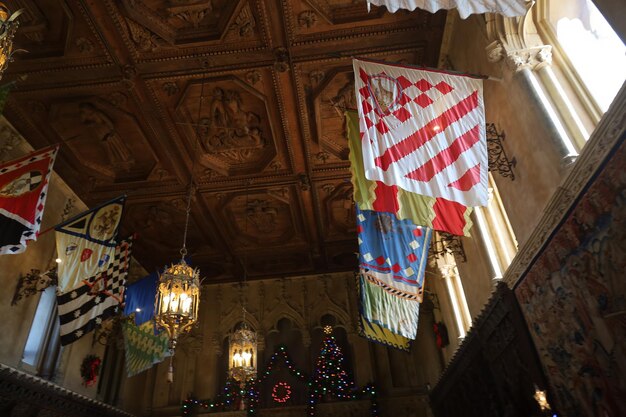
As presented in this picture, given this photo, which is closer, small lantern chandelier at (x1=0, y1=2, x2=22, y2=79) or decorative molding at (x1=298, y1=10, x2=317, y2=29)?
small lantern chandelier at (x1=0, y1=2, x2=22, y2=79)

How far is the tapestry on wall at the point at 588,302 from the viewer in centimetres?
A: 398

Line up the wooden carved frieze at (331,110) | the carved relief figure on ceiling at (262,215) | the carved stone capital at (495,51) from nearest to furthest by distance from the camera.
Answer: the carved stone capital at (495,51), the wooden carved frieze at (331,110), the carved relief figure on ceiling at (262,215)

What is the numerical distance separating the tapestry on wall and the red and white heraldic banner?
1124 millimetres

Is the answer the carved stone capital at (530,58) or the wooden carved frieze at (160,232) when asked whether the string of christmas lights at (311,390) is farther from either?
the carved stone capital at (530,58)

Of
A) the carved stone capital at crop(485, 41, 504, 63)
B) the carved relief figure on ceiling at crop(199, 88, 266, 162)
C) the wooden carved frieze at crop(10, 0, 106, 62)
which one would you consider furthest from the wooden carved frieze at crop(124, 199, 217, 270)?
the carved stone capital at crop(485, 41, 504, 63)

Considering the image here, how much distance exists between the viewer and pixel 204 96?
1004cm

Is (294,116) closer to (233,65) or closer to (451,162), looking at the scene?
(233,65)

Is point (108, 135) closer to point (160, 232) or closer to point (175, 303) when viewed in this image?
point (160, 232)

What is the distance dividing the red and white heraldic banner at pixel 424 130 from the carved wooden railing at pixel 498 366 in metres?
2.48

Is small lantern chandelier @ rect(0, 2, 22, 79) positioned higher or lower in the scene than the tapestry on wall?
higher

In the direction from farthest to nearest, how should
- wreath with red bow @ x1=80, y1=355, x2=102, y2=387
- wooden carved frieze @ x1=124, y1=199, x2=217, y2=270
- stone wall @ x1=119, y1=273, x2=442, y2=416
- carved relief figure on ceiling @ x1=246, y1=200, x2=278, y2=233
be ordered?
stone wall @ x1=119, y1=273, x2=442, y2=416, carved relief figure on ceiling @ x1=246, y1=200, x2=278, y2=233, wooden carved frieze @ x1=124, y1=199, x2=217, y2=270, wreath with red bow @ x1=80, y1=355, x2=102, y2=387

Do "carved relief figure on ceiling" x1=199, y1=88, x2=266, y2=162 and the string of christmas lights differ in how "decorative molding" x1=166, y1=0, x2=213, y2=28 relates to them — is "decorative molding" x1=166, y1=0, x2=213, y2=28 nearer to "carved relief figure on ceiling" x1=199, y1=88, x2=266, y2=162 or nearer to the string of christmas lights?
"carved relief figure on ceiling" x1=199, y1=88, x2=266, y2=162

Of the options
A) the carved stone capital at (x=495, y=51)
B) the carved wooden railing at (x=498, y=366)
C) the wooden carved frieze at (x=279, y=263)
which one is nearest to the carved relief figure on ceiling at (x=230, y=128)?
the wooden carved frieze at (x=279, y=263)

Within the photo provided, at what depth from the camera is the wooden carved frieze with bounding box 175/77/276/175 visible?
998cm
